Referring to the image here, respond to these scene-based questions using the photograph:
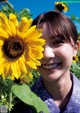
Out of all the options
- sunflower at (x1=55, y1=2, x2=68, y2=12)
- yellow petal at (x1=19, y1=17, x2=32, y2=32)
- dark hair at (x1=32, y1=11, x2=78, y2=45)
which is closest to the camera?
yellow petal at (x1=19, y1=17, x2=32, y2=32)

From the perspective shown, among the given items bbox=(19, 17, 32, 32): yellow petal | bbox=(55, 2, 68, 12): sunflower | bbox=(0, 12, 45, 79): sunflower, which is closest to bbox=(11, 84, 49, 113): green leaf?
bbox=(0, 12, 45, 79): sunflower

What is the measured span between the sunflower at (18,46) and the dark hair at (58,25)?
1.29ft

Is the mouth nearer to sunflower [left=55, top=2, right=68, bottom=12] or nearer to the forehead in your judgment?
the forehead

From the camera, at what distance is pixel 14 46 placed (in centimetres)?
112

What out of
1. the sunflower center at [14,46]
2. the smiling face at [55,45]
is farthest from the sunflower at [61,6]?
the sunflower center at [14,46]

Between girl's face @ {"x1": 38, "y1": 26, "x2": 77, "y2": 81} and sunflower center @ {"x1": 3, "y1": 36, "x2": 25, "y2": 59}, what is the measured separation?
348 mm

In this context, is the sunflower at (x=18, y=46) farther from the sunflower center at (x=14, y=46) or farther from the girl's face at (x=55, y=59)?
the girl's face at (x=55, y=59)

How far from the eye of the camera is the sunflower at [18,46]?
3.57 feet

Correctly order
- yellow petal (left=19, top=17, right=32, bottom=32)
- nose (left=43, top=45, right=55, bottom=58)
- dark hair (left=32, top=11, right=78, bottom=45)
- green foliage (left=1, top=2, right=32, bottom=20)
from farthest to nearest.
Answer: green foliage (left=1, top=2, right=32, bottom=20) < dark hair (left=32, top=11, right=78, bottom=45) < nose (left=43, top=45, right=55, bottom=58) < yellow petal (left=19, top=17, right=32, bottom=32)

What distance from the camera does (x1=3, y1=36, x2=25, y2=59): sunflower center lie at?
111cm

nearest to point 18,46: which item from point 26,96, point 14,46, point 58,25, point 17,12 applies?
point 14,46

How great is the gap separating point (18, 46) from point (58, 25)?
1.54 feet

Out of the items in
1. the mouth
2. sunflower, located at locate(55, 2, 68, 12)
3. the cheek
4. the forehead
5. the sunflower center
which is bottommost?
the mouth

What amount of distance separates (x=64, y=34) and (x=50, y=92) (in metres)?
0.28
